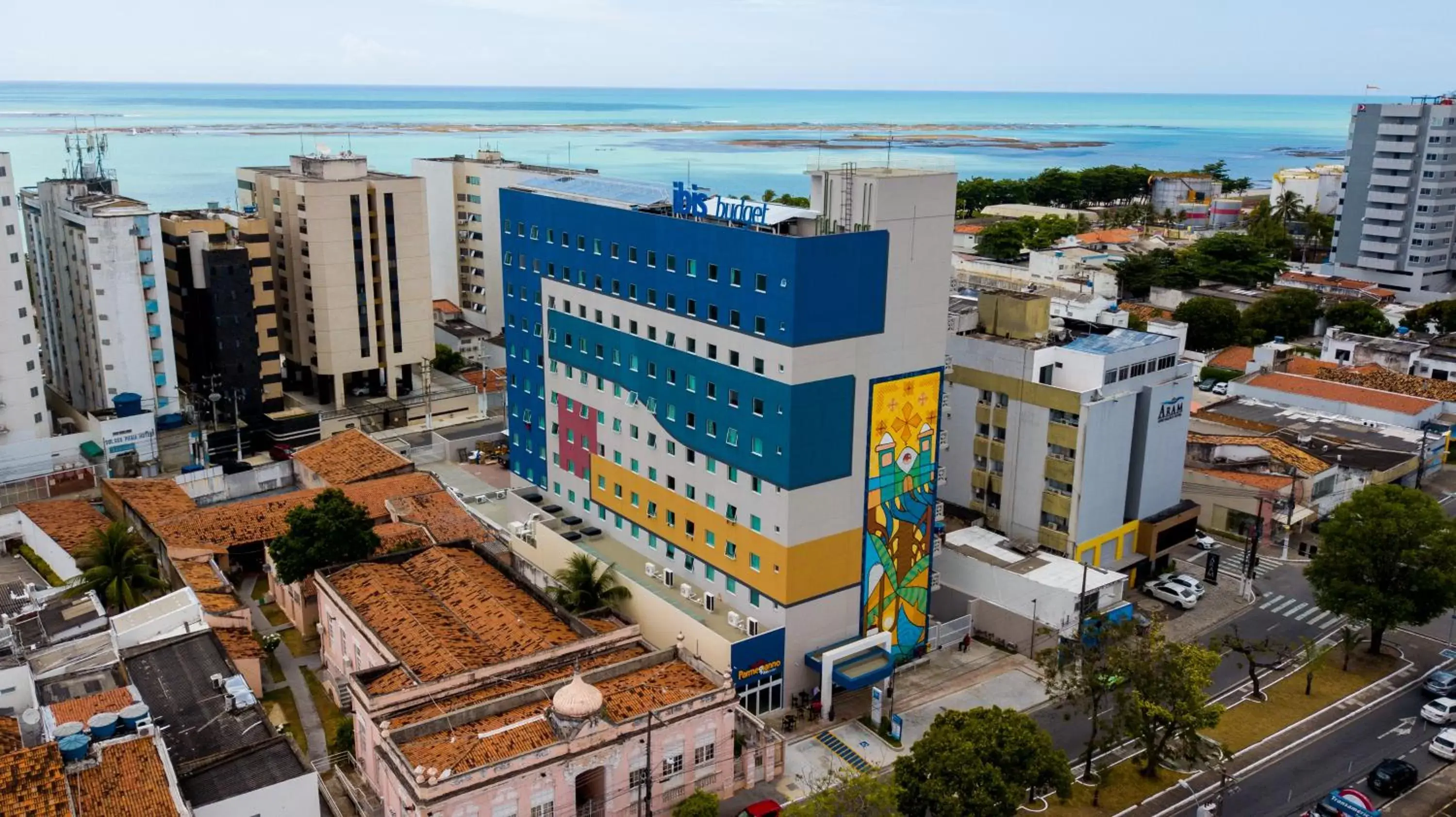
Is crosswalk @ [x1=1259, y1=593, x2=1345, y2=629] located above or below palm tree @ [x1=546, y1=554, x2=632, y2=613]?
below

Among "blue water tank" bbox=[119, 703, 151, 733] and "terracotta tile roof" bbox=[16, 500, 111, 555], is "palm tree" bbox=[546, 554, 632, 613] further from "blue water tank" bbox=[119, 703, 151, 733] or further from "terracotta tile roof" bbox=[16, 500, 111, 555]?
"terracotta tile roof" bbox=[16, 500, 111, 555]

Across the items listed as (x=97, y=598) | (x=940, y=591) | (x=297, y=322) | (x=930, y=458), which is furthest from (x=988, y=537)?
(x=297, y=322)

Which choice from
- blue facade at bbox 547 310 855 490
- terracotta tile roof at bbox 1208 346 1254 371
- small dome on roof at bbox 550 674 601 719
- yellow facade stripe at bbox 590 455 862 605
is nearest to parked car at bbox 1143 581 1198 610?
yellow facade stripe at bbox 590 455 862 605

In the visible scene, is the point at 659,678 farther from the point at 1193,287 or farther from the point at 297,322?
the point at 1193,287

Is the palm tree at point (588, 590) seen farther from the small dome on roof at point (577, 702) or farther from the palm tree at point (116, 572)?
the palm tree at point (116, 572)

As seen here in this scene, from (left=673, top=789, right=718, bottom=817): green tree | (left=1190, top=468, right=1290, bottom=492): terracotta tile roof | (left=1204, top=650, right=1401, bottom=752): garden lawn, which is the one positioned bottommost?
(left=1204, top=650, right=1401, bottom=752): garden lawn

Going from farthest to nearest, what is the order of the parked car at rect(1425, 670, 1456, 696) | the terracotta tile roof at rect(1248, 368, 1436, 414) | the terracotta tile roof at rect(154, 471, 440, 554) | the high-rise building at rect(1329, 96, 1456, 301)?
the high-rise building at rect(1329, 96, 1456, 301), the terracotta tile roof at rect(1248, 368, 1436, 414), the terracotta tile roof at rect(154, 471, 440, 554), the parked car at rect(1425, 670, 1456, 696)

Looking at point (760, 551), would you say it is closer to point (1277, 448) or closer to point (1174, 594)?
point (1174, 594)

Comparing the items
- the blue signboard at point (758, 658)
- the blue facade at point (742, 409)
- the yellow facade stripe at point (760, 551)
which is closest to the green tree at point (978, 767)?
the blue signboard at point (758, 658)
